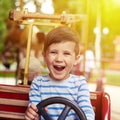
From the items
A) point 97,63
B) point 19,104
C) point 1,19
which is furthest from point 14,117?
point 1,19

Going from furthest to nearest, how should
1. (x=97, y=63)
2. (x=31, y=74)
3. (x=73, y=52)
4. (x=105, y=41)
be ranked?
(x=105, y=41) < (x=97, y=63) < (x=31, y=74) < (x=73, y=52)

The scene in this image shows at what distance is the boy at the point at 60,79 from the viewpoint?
1.90 m

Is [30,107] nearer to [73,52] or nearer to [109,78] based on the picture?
[73,52]

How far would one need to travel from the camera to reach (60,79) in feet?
6.40

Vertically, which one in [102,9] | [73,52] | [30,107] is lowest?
[30,107]

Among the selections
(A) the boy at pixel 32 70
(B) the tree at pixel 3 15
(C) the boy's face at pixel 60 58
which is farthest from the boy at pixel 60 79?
(B) the tree at pixel 3 15

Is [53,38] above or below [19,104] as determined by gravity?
above

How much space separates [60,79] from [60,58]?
0.12 m

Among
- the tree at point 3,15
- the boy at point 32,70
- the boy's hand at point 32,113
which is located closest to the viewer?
the boy's hand at point 32,113

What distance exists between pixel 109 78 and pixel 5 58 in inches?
114

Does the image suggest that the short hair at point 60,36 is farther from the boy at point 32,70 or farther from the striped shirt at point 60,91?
the boy at point 32,70

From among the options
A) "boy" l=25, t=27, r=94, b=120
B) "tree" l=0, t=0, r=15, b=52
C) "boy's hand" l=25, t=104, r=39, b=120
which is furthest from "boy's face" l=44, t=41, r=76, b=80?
"tree" l=0, t=0, r=15, b=52

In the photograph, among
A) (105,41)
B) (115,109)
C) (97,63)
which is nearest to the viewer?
(115,109)

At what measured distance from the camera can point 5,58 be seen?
10.9 meters
